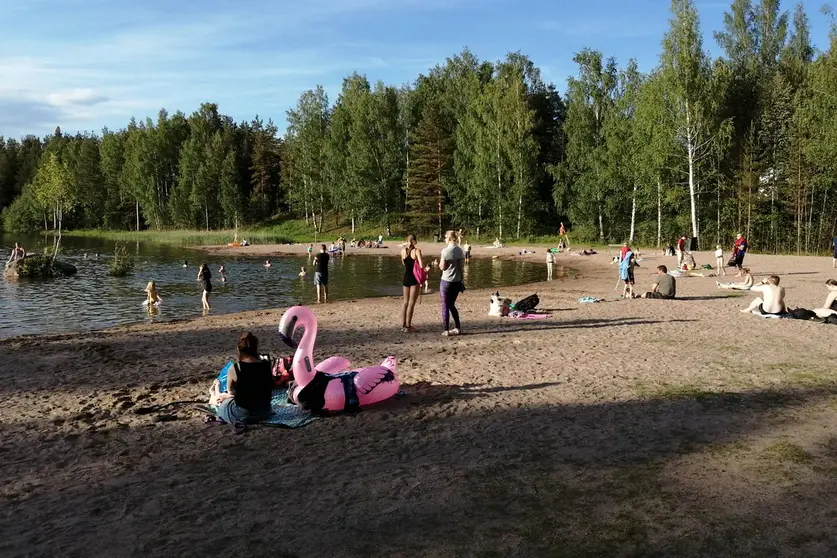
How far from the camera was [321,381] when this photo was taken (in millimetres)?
7277

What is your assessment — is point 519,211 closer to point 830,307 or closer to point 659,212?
point 659,212

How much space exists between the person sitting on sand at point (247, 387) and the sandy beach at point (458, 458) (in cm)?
23

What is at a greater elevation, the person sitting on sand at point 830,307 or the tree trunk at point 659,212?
the tree trunk at point 659,212

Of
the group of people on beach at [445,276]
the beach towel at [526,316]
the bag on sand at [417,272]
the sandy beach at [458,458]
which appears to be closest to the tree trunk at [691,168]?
the beach towel at [526,316]

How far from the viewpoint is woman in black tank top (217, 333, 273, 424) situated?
673cm

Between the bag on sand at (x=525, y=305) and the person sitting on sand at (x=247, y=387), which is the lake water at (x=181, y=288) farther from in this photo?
the person sitting on sand at (x=247, y=387)

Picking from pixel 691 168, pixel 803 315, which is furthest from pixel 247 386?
pixel 691 168

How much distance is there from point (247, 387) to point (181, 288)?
70.6 feet

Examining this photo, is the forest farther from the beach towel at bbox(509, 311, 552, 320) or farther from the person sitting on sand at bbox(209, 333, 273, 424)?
the person sitting on sand at bbox(209, 333, 273, 424)

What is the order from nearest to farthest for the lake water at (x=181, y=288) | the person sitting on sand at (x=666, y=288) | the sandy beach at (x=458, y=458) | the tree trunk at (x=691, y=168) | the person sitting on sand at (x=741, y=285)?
the sandy beach at (x=458, y=458)
the person sitting on sand at (x=666, y=288)
the lake water at (x=181, y=288)
the person sitting on sand at (x=741, y=285)
the tree trunk at (x=691, y=168)

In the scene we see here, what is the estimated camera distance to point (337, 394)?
722cm

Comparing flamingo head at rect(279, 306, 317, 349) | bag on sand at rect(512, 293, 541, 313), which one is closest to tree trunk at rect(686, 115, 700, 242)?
bag on sand at rect(512, 293, 541, 313)

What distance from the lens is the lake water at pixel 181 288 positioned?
18.4 m

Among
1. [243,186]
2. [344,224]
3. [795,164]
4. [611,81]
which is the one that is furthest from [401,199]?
[795,164]
